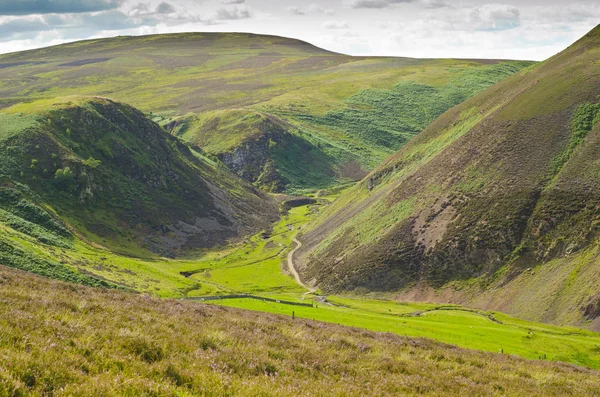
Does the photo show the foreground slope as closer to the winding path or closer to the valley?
the valley

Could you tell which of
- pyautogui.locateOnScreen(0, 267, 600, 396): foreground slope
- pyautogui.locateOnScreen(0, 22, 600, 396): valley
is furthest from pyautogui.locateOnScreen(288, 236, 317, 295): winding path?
pyautogui.locateOnScreen(0, 267, 600, 396): foreground slope

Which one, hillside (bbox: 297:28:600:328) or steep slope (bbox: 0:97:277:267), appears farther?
steep slope (bbox: 0:97:277:267)

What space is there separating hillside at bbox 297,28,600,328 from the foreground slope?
147 feet

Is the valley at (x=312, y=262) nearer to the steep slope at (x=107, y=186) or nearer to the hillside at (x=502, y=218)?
the hillside at (x=502, y=218)

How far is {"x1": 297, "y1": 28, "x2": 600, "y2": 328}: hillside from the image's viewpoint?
68438 millimetres

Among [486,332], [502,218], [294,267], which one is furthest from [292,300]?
[502,218]

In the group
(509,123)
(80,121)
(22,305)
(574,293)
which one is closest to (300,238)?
(509,123)

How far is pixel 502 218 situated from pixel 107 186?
8429cm

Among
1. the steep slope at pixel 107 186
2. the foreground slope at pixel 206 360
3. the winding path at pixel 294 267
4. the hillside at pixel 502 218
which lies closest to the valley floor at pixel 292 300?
the winding path at pixel 294 267

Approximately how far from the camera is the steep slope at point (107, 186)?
101m

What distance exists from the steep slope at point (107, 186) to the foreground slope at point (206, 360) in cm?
7395

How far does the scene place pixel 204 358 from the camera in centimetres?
1512

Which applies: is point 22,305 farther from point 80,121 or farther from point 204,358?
point 80,121

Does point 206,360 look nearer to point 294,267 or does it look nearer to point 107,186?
point 294,267
